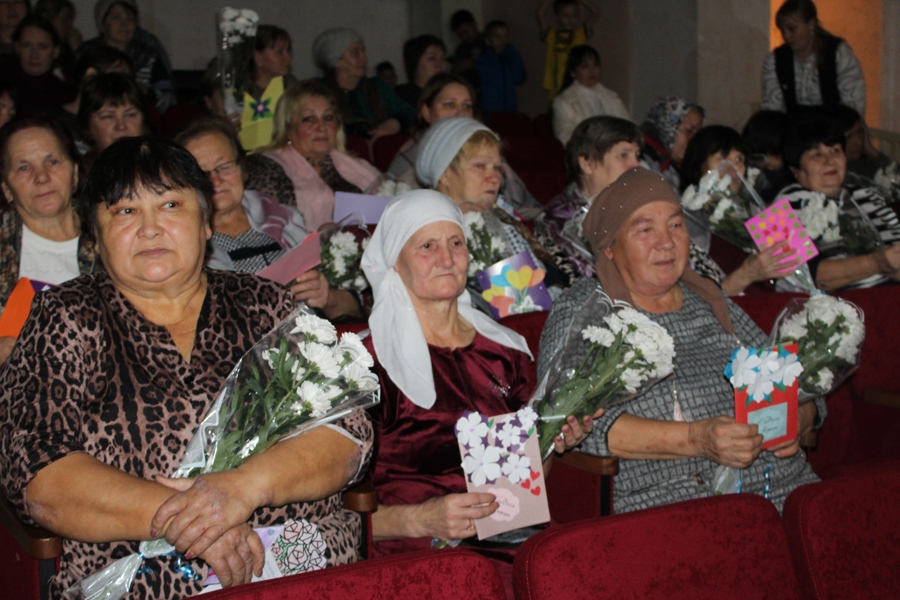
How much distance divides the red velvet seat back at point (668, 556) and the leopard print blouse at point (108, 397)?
2.28 feet

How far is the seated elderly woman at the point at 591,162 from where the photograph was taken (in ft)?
13.8

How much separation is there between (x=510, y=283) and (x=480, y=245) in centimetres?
23

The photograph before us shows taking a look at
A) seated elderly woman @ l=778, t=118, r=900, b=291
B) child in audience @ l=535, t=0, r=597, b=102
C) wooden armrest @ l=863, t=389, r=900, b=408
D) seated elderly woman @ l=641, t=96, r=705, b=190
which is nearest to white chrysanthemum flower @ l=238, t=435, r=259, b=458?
wooden armrest @ l=863, t=389, r=900, b=408

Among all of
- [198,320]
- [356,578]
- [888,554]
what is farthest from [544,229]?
[356,578]

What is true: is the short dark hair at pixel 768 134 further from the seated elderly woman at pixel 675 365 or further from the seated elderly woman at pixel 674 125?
the seated elderly woman at pixel 675 365

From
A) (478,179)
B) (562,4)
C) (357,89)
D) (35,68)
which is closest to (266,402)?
(478,179)

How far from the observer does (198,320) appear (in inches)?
82.4

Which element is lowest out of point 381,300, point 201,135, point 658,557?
point 658,557

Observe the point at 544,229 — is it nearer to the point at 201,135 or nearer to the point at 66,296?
the point at 201,135

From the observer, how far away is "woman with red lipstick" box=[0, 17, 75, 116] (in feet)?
17.8

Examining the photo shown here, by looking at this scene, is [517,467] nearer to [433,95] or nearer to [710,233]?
[710,233]

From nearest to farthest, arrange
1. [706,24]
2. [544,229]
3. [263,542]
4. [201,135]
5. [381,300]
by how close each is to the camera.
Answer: [263,542] < [381,300] < [201,135] < [544,229] < [706,24]

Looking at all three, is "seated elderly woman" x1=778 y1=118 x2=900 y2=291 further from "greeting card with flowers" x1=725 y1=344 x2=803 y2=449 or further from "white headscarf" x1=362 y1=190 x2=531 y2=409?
"white headscarf" x1=362 y1=190 x2=531 y2=409

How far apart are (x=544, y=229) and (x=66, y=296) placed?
8.33ft
